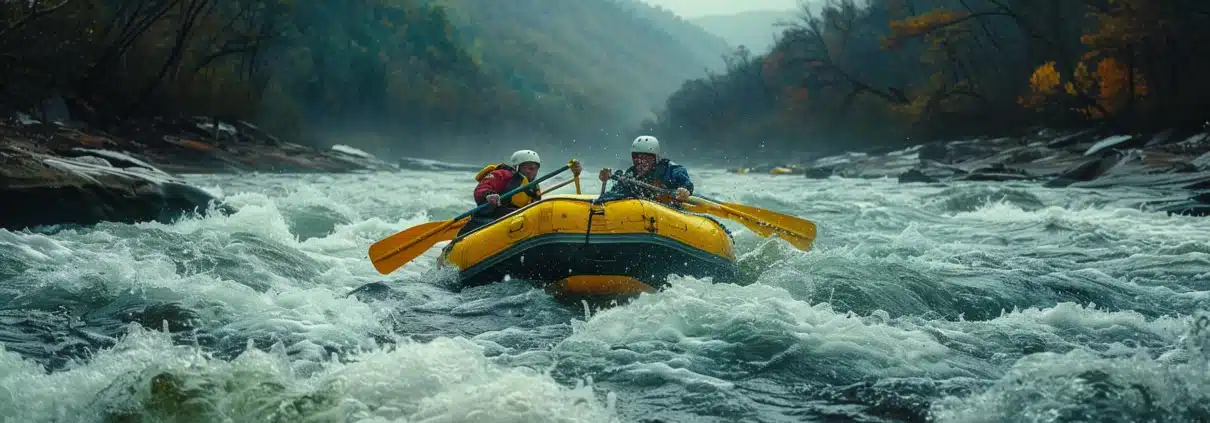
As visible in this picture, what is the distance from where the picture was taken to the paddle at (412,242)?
8188 mm

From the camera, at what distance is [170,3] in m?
26.7

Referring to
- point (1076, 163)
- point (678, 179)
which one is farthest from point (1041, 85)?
point (678, 179)

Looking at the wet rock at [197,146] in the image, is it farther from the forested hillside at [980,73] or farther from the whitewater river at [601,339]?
the forested hillside at [980,73]

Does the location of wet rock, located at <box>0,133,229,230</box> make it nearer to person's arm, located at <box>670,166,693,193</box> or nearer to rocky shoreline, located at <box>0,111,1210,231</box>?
rocky shoreline, located at <box>0,111,1210,231</box>

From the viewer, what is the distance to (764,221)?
8.82 m

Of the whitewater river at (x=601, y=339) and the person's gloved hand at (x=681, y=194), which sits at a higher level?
the person's gloved hand at (x=681, y=194)

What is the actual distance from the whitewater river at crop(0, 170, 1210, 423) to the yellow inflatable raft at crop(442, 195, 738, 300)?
229 mm

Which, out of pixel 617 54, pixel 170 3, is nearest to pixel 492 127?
pixel 170 3

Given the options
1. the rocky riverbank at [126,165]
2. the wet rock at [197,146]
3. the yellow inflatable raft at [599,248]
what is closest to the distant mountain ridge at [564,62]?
the wet rock at [197,146]

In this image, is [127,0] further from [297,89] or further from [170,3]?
[297,89]

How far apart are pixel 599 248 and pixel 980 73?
36.7 meters

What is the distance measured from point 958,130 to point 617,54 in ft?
521

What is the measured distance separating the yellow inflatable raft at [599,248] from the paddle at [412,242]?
100cm

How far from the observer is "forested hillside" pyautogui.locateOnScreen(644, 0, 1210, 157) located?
2652 cm
